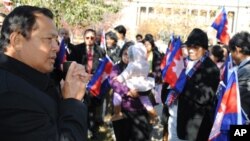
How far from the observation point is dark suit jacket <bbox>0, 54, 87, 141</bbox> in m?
1.68

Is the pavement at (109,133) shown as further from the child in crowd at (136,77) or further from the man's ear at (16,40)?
the man's ear at (16,40)

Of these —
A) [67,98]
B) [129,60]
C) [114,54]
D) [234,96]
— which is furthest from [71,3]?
[67,98]

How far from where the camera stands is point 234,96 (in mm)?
3920

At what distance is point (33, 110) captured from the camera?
171 centimetres

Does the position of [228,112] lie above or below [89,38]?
below

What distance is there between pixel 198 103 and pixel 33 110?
3125 mm

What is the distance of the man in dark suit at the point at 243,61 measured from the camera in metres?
4.07

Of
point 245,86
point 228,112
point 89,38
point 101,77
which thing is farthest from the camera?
point 89,38

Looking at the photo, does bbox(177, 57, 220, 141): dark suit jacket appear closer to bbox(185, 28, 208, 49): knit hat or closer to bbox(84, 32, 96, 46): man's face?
bbox(185, 28, 208, 49): knit hat

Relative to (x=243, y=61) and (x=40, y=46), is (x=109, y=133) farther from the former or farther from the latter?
(x=40, y=46)

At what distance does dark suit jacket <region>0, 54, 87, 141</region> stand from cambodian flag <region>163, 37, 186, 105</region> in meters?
2.99

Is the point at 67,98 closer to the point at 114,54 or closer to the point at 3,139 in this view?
the point at 3,139

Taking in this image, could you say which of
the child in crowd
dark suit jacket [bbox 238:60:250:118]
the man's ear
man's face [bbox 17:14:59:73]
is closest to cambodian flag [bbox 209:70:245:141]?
dark suit jacket [bbox 238:60:250:118]

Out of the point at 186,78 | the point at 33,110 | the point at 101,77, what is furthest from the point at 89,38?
the point at 33,110
